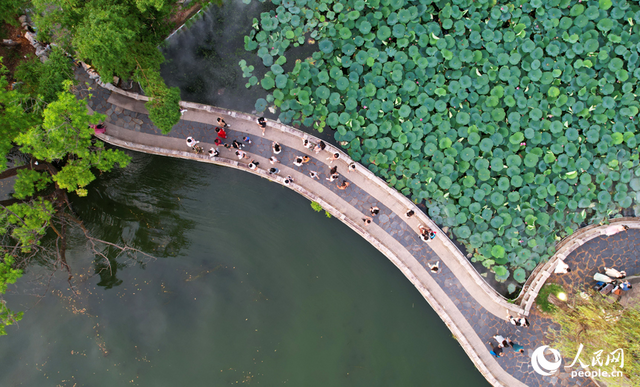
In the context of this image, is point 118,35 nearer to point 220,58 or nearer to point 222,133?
point 222,133

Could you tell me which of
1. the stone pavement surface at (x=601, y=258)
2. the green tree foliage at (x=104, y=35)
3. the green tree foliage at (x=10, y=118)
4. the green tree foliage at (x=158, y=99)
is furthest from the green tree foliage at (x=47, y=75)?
the stone pavement surface at (x=601, y=258)

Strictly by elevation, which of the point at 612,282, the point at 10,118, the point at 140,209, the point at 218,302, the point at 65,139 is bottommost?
the point at 218,302

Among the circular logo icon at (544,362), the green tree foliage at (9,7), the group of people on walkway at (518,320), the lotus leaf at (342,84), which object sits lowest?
the green tree foliage at (9,7)

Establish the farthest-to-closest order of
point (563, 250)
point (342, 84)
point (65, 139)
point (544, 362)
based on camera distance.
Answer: point (563, 250) < point (544, 362) < point (342, 84) < point (65, 139)

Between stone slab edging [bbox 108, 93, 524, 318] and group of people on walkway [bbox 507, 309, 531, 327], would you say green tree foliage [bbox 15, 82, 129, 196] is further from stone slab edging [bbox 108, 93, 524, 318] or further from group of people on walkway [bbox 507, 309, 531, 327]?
group of people on walkway [bbox 507, 309, 531, 327]

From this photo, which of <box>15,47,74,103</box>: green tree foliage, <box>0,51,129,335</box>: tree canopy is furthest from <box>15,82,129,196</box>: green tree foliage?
<box>15,47,74,103</box>: green tree foliage

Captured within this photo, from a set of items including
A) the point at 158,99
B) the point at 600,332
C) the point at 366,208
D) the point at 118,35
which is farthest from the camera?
the point at 366,208

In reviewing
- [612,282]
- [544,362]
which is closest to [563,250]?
[612,282]

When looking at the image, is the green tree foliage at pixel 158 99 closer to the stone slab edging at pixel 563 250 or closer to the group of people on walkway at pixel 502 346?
the group of people on walkway at pixel 502 346
